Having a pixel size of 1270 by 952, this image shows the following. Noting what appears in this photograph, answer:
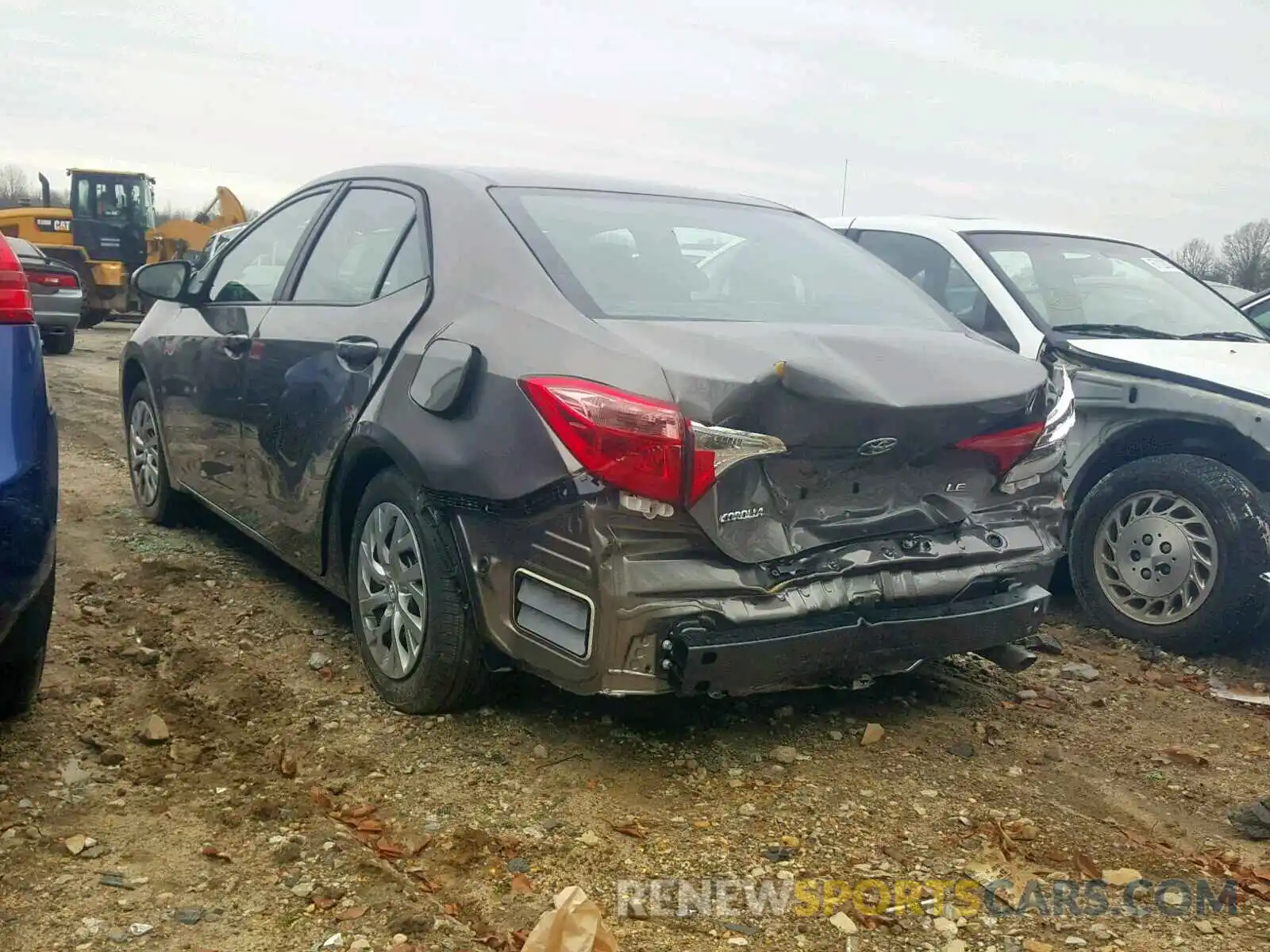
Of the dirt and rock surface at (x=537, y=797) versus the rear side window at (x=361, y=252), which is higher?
the rear side window at (x=361, y=252)

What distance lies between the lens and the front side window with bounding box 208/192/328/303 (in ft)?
14.3

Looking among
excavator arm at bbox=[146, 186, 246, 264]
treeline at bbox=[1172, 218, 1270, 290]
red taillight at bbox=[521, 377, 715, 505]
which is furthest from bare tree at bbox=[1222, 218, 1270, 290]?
red taillight at bbox=[521, 377, 715, 505]

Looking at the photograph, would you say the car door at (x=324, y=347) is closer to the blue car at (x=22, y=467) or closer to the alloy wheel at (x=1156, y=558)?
the blue car at (x=22, y=467)

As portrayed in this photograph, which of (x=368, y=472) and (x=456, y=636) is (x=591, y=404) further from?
(x=368, y=472)

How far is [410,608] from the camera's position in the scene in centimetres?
331

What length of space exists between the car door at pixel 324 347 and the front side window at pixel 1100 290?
2780 mm

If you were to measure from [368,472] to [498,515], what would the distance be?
756 mm

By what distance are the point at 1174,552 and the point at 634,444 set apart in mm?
2761

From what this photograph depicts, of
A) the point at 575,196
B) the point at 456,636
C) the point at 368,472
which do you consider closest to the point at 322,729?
the point at 456,636

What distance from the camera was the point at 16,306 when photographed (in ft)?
9.27

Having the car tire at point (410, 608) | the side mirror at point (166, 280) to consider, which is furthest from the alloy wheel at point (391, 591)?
the side mirror at point (166, 280)

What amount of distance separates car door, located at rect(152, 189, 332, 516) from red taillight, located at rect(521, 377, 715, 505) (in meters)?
2.00

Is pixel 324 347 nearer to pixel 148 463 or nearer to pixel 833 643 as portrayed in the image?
pixel 833 643

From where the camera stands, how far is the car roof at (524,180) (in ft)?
11.9
